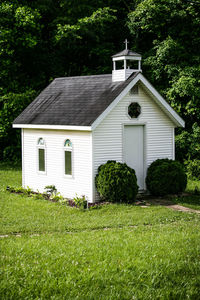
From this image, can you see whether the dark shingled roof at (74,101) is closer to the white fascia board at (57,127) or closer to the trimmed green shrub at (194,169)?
the white fascia board at (57,127)

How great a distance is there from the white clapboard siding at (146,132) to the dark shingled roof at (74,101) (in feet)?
1.87

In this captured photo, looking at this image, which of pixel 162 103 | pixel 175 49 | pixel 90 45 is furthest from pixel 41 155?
pixel 90 45

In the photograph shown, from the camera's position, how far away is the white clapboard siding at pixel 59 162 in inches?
669

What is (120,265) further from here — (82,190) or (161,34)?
(161,34)

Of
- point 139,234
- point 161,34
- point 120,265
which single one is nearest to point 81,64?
point 161,34

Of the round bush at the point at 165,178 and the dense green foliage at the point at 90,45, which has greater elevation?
the dense green foliage at the point at 90,45

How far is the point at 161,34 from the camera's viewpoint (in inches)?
1143

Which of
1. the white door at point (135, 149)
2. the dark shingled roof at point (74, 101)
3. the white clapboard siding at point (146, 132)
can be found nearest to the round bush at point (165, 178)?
the white door at point (135, 149)

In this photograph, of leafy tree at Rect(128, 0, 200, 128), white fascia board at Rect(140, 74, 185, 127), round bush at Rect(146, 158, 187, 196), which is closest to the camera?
round bush at Rect(146, 158, 187, 196)

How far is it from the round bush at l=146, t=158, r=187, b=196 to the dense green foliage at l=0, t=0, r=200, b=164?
7.81 meters

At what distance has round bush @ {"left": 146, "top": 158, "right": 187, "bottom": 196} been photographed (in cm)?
1744

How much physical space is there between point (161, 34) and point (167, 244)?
21.1 m

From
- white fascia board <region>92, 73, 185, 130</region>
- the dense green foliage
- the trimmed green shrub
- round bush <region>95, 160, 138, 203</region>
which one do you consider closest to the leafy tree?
the dense green foliage

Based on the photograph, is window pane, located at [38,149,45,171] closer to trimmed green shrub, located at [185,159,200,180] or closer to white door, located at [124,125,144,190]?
white door, located at [124,125,144,190]
